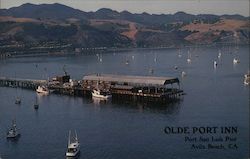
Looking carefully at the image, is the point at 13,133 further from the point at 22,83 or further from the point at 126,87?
the point at 22,83

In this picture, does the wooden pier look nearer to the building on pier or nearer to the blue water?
the blue water

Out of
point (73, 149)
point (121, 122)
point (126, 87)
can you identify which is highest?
point (126, 87)

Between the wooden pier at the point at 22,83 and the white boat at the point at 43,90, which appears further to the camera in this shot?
the wooden pier at the point at 22,83

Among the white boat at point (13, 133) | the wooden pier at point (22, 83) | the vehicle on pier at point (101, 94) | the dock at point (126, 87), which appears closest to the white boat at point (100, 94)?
the vehicle on pier at point (101, 94)

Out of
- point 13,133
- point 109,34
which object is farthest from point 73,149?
point 109,34

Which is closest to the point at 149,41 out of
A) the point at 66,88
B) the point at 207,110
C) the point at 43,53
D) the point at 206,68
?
the point at 43,53

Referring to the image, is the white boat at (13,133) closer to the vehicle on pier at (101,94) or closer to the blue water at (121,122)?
the blue water at (121,122)

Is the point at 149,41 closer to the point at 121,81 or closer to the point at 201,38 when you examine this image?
the point at 201,38

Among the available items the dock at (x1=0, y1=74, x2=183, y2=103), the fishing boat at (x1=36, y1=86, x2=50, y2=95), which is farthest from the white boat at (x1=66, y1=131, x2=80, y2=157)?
the fishing boat at (x1=36, y1=86, x2=50, y2=95)
